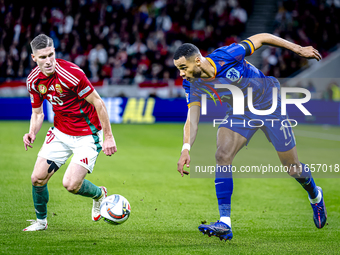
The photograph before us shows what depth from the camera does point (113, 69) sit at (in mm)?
19812

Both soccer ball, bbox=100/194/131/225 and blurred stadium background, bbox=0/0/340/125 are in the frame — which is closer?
soccer ball, bbox=100/194/131/225

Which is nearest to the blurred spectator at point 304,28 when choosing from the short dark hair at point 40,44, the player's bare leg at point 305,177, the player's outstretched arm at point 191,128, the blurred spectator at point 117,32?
the blurred spectator at point 117,32

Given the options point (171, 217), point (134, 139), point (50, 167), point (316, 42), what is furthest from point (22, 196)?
point (316, 42)

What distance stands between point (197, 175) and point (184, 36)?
13.4 meters

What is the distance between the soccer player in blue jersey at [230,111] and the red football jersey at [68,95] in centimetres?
110

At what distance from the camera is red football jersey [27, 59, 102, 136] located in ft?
16.5

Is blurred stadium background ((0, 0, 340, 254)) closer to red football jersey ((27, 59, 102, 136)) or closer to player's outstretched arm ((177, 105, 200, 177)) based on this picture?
player's outstretched arm ((177, 105, 200, 177))

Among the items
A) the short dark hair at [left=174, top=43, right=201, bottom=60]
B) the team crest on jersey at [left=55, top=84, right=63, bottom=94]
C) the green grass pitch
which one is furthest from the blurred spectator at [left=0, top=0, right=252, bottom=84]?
the short dark hair at [left=174, top=43, right=201, bottom=60]

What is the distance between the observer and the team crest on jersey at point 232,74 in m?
5.15

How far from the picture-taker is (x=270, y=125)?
213 inches

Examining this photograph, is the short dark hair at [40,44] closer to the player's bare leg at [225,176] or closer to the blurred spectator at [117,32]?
the player's bare leg at [225,176]

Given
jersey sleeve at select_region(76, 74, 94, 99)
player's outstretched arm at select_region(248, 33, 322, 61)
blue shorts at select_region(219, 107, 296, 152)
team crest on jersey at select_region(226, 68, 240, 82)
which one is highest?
player's outstretched arm at select_region(248, 33, 322, 61)

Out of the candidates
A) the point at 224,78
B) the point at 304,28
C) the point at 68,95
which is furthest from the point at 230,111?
the point at 304,28

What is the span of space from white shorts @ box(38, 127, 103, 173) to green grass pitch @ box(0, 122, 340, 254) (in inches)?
30.6
